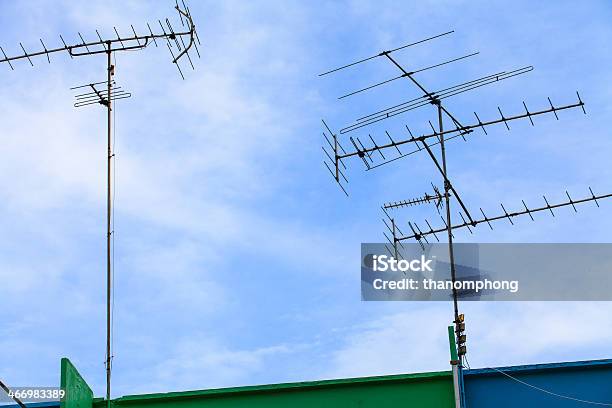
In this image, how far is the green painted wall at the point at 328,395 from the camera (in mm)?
10922

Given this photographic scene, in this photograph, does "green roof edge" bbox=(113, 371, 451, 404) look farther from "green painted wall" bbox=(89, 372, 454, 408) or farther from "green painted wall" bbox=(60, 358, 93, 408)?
"green painted wall" bbox=(60, 358, 93, 408)

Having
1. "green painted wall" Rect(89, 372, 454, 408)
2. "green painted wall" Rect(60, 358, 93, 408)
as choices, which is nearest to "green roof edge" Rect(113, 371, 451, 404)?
"green painted wall" Rect(89, 372, 454, 408)

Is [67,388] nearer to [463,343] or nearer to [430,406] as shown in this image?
[430,406]

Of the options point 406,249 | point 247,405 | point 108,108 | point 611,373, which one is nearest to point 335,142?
point 406,249

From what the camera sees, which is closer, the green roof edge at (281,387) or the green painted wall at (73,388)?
the green painted wall at (73,388)

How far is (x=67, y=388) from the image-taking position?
963cm

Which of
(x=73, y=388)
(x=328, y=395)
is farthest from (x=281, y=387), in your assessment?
(x=73, y=388)

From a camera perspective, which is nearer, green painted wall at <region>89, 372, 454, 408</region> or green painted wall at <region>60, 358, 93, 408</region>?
green painted wall at <region>60, 358, 93, 408</region>

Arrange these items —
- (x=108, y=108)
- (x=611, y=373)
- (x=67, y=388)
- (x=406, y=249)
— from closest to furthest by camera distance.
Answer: (x=67, y=388) < (x=611, y=373) < (x=108, y=108) < (x=406, y=249)

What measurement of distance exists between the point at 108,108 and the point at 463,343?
18.9ft

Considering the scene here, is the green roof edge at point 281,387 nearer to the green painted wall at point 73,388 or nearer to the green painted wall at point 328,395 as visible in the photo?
the green painted wall at point 328,395

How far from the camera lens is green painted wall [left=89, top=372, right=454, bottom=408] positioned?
10922mm

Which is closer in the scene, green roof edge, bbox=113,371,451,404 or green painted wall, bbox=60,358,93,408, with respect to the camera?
green painted wall, bbox=60,358,93,408

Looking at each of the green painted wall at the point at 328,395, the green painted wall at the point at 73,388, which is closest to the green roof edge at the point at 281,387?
the green painted wall at the point at 328,395
